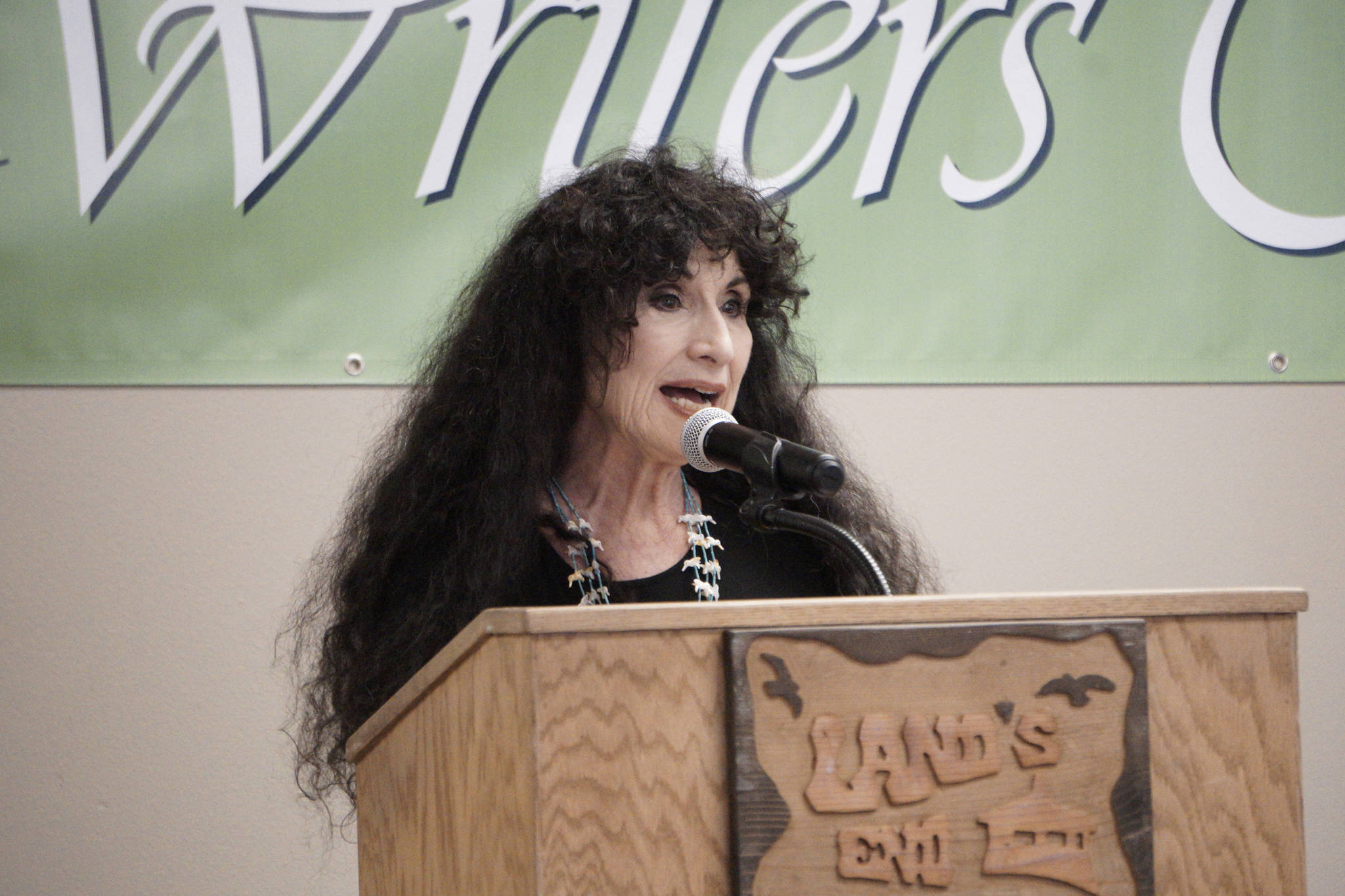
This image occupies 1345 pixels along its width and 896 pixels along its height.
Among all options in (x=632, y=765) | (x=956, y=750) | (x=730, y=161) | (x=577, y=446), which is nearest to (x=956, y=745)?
(x=956, y=750)

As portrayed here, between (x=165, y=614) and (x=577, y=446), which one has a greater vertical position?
(x=577, y=446)

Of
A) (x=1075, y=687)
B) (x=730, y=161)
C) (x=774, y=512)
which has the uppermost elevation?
(x=730, y=161)

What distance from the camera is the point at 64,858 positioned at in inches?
85.6

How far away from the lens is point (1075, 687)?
0.87 meters

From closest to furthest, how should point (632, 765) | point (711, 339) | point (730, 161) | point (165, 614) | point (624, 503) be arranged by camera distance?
point (632, 765), point (711, 339), point (624, 503), point (730, 161), point (165, 614)

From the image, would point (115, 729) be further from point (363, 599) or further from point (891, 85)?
point (891, 85)

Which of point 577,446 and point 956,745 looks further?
point 577,446

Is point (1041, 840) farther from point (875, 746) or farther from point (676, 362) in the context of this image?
point (676, 362)

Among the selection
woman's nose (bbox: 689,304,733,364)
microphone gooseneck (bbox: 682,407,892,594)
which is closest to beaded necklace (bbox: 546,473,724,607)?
woman's nose (bbox: 689,304,733,364)

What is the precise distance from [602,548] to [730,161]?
92 cm

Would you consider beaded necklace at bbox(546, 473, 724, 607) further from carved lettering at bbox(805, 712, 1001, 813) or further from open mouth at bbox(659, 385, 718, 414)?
carved lettering at bbox(805, 712, 1001, 813)

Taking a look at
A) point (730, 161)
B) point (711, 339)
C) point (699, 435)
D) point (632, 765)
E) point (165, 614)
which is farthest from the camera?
point (165, 614)

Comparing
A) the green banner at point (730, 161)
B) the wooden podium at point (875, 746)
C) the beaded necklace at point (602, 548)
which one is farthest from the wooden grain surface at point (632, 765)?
the green banner at point (730, 161)

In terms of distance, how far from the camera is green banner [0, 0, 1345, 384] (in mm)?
2178
